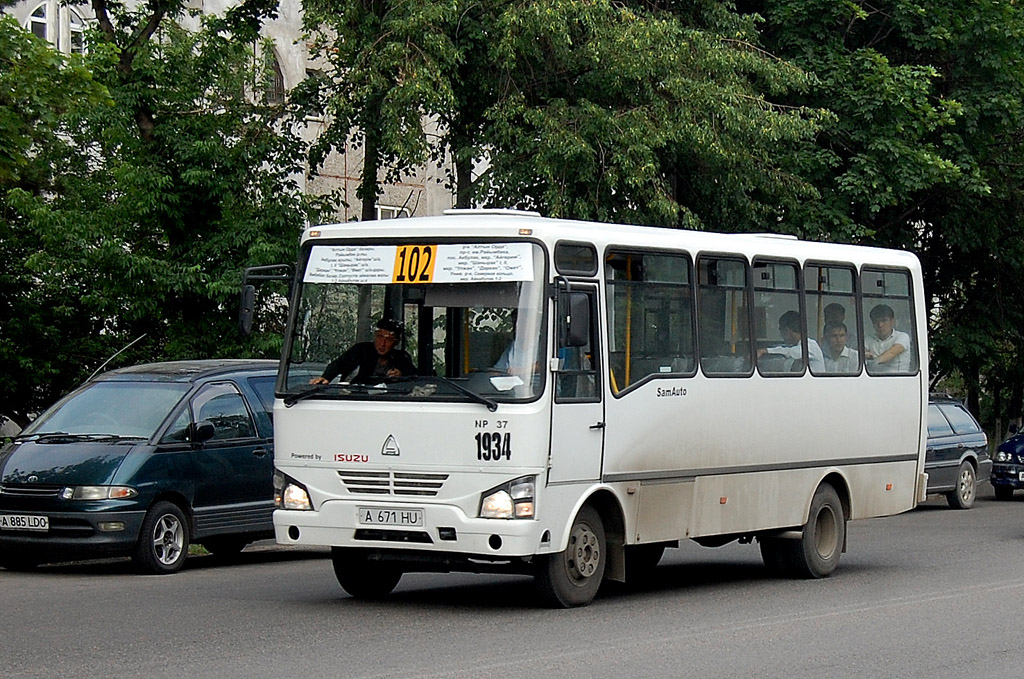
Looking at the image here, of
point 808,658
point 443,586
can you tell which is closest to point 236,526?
point 443,586

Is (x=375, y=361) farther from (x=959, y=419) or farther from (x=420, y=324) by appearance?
(x=959, y=419)

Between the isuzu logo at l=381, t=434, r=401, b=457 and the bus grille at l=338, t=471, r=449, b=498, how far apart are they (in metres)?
0.14

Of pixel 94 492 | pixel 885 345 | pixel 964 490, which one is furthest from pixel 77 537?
pixel 964 490

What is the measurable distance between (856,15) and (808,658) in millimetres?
19013

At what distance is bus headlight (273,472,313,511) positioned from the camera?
11938mm

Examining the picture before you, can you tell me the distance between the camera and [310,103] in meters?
26.0

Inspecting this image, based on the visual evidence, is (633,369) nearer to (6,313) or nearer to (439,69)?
(439,69)

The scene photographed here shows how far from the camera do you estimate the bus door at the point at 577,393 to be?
11523 millimetres

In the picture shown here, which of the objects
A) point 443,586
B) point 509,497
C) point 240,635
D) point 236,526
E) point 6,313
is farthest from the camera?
point 6,313

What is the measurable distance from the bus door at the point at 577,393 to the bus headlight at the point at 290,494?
182 centimetres

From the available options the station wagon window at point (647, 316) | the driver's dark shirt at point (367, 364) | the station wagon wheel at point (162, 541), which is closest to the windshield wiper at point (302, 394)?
the driver's dark shirt at point (367, 364)

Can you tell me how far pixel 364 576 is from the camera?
12828mm

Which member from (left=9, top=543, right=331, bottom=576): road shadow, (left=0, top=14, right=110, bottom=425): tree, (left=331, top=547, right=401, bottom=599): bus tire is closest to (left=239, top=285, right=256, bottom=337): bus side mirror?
(left=331, top=547, right=401, bottom=599): bus tire

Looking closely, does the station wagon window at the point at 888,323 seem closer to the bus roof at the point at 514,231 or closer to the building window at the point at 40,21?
the bus roof at the point at 514,231
